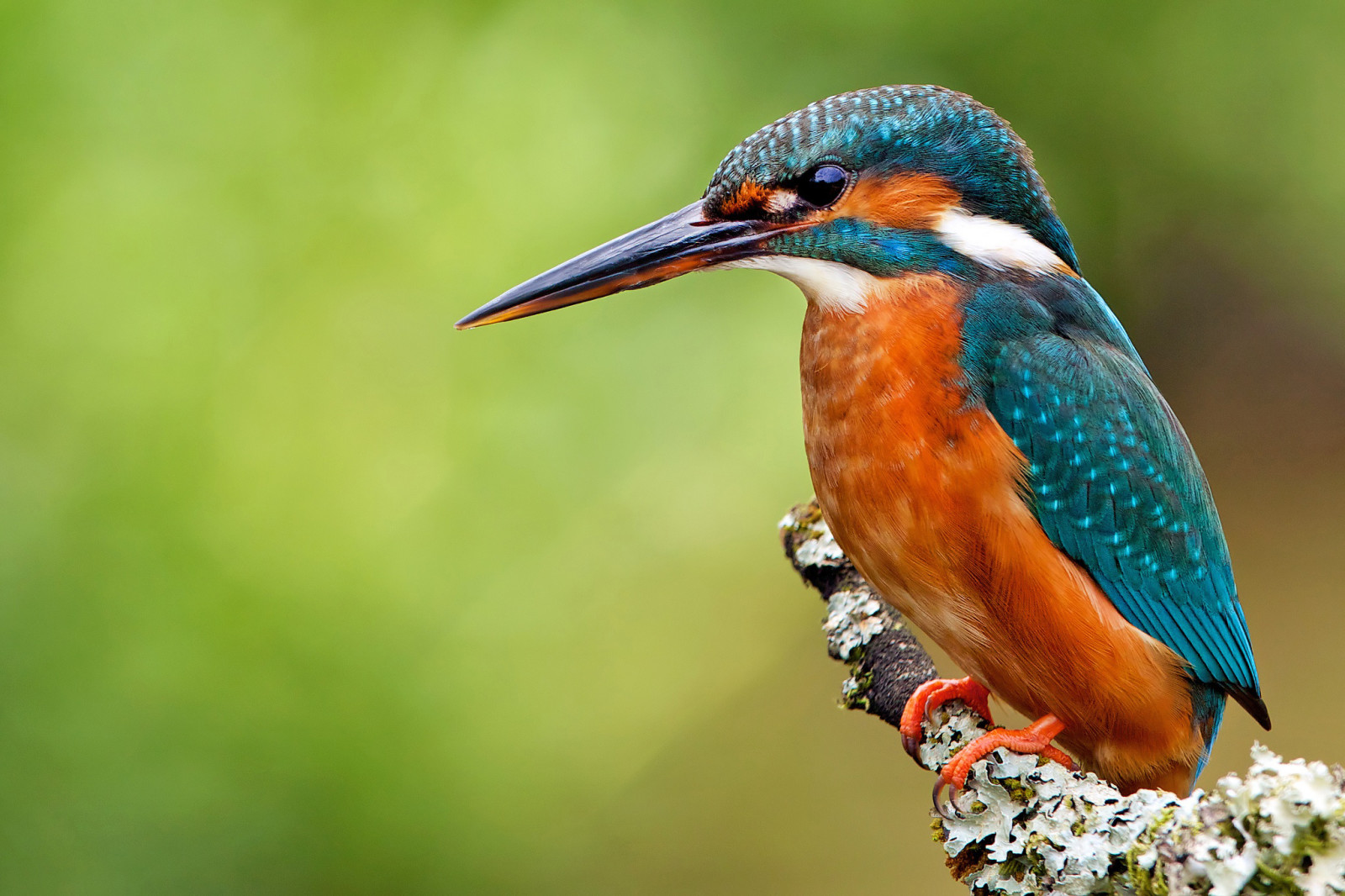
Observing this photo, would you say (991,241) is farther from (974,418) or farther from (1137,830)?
(1137,830)

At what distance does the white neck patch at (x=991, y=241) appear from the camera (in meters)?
1.52

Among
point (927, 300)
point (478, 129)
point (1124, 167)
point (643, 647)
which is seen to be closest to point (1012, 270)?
point (927, 300)

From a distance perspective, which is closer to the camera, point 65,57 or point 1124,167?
point 65,57

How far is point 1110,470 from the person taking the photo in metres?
1.52

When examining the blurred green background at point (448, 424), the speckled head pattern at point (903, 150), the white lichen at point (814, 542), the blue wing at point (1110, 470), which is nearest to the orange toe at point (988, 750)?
the blue wing at point (1110, 470)

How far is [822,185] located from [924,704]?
0.72 meters

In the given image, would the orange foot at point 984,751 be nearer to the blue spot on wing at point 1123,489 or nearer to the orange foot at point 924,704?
the orange foot at point 924,704

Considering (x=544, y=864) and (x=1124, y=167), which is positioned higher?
(x=1124, y=167)

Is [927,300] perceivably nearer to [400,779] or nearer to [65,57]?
[400,779]

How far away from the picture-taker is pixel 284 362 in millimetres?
2730

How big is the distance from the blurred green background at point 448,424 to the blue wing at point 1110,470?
1257mm

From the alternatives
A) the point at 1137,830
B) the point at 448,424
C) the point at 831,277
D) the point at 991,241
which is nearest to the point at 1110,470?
the point at 991,241

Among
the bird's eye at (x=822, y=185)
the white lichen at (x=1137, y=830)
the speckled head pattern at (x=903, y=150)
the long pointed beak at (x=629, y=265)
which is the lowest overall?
the white lichen at (x=1137, y=830)

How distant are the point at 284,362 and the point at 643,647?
108cm
